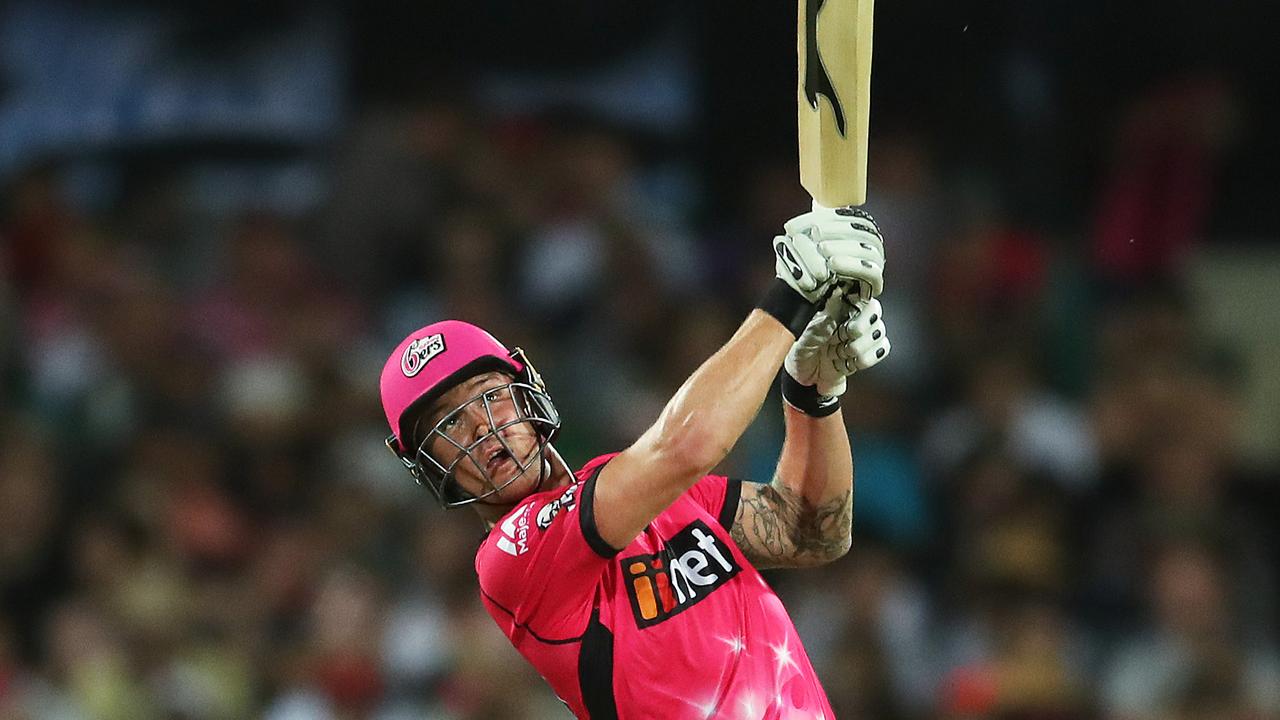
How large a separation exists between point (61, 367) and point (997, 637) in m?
4.94

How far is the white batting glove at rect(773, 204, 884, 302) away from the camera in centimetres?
452

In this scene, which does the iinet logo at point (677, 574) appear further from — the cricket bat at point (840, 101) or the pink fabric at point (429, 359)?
the cricket bat at point (840, 101)

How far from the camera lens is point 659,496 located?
438 cm

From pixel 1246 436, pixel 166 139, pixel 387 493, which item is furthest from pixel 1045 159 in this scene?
pixel 166 139

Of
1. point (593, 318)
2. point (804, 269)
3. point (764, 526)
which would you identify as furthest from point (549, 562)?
point (593, 318)

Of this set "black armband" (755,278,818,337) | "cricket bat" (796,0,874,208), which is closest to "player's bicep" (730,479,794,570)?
"black armband" (755,278,818,337)

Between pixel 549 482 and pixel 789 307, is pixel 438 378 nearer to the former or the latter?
pixel 549 482

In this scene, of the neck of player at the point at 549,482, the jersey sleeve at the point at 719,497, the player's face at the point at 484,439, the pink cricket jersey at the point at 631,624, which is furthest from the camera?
the jersey sleeve at the point at 719,497

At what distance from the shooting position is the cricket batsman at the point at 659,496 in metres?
4.42

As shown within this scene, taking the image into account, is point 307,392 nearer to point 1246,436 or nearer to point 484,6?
point 484,6

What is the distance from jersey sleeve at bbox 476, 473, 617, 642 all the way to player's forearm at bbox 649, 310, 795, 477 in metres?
0.26

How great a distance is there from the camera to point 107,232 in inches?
414

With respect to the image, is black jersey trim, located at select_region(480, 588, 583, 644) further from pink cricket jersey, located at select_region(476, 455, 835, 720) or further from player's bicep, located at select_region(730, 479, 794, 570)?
player's bicep, located at select_region(730, 479, 794, 570)

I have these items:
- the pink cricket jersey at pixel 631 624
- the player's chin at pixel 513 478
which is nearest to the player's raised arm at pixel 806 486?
the pink cricket jersey at pixel 631 624
